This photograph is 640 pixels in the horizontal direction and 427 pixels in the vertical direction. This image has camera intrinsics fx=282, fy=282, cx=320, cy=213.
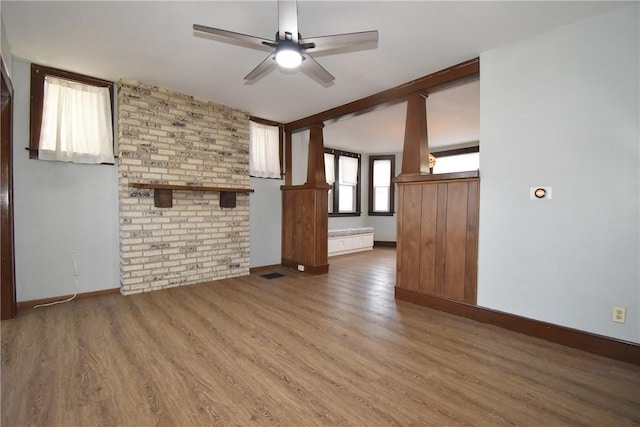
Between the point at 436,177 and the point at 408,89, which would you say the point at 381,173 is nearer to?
the point at 408,89

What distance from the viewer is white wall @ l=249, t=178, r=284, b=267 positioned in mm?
5246

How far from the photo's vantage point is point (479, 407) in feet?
5.56

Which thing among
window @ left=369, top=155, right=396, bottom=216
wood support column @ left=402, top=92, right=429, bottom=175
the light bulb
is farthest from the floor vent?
window @ left=369, top=155, right=396, bottom=216

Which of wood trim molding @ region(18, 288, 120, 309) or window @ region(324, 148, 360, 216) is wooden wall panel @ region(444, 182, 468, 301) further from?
window @ region(324, 148, 360, 216)

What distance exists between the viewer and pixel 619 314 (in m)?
2.26

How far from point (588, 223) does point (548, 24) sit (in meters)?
1.77

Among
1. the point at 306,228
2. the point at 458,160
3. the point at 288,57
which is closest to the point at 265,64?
the point at 288,57

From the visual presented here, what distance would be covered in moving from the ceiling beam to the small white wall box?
4.63ft

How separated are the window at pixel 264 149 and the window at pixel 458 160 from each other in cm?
454

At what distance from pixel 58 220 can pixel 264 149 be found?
125 inches

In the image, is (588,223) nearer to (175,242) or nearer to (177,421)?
(177,421)

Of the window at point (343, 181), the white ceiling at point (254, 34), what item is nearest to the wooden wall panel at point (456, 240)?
the white ceiling at point (254, 34)

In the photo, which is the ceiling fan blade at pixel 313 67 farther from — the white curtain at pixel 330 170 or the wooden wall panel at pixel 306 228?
the white curtain at pixel 330 170

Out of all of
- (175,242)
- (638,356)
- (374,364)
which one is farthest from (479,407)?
(175,242)
